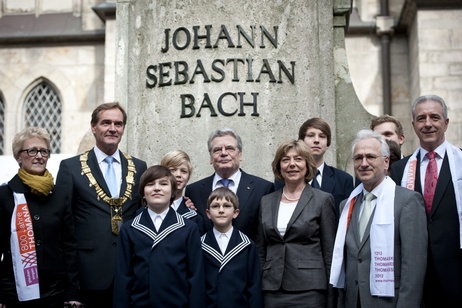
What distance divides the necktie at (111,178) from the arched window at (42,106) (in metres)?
14.9

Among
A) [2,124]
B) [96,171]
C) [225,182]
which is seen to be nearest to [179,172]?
[225,182]

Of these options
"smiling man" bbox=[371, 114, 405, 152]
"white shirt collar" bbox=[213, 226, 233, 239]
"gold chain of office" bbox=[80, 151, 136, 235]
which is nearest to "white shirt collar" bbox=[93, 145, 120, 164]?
"gold chain of office" bbox=[80, 151, 136, 235]

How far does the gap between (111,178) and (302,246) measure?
1.61m

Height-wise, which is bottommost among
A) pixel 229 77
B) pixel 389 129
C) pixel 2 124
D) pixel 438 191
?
pixel 438 191

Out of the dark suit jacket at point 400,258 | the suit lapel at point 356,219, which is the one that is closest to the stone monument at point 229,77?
the suit lapel at point 356,219

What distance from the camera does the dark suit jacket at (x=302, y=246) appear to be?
539 centimetres

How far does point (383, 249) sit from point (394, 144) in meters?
1.76

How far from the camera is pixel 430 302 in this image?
529 cm

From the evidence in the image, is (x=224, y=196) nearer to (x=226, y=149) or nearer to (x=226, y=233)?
(x=226, y=233)

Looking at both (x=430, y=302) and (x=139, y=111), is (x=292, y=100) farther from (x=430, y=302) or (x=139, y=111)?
(x=430, y=302)

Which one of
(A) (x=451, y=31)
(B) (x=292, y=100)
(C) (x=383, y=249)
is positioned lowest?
(C) (x=383, y=249)

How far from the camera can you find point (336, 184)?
6.27m

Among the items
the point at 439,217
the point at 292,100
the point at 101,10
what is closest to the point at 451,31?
the point at 101,10

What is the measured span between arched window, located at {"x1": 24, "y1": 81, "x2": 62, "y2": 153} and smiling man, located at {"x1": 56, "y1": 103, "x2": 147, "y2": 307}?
14.9m
